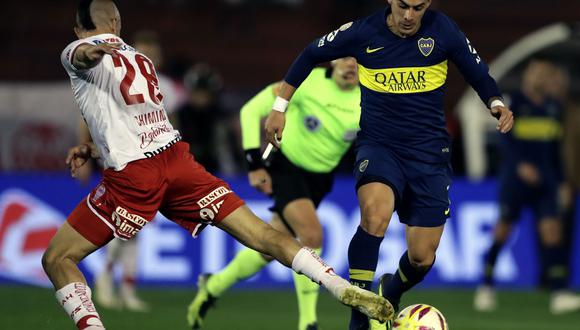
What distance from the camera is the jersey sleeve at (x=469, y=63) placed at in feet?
28.1

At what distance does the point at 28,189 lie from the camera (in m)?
14.4

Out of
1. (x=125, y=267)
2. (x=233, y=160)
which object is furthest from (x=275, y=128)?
(x=233, y=160)


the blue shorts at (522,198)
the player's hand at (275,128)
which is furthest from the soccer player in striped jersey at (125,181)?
the blue shorts at (522,198)

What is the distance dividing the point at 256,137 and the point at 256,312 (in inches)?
109

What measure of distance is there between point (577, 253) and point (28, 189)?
6.16 meters

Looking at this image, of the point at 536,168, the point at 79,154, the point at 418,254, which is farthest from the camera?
the point at 536,168

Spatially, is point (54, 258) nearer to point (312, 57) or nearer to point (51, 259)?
point (51, 259)

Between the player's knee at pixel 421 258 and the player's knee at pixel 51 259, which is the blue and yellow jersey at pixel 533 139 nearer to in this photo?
the player's knee at pixel 421 258

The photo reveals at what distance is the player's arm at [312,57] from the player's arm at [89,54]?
1218 millimetres

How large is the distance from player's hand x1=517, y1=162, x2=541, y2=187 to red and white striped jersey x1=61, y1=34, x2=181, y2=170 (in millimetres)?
6415

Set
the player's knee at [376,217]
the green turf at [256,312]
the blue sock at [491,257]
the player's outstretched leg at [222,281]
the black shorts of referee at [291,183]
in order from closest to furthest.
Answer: the player's knee at [376,217], the black shorts of referee at [291,183], the player's outstretched leg at [222,281], the green turf at [256,312], the blue sock at [491,257]

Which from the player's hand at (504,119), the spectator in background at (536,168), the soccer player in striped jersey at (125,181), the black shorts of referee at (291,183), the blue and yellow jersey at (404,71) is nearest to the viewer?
the soccer player in striped jersey at (125,181)

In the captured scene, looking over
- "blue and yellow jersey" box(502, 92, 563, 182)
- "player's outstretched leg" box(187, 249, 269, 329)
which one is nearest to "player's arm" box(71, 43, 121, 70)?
"player's outstretched leg" box(187, 249, 269, 329)

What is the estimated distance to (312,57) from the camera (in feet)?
28.2
